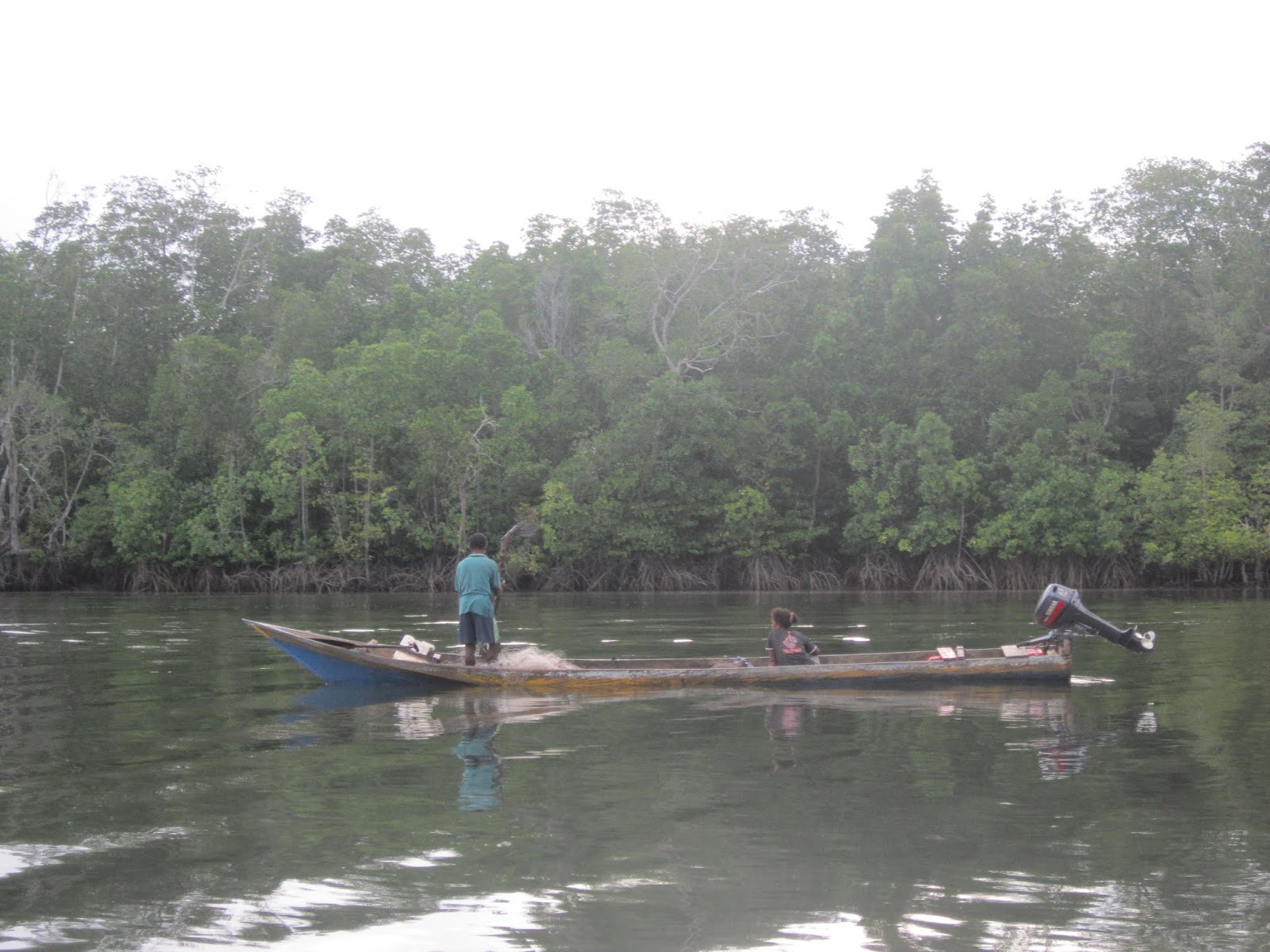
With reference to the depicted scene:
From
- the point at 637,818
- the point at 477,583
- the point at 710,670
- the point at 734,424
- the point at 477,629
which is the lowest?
the point at 637,818

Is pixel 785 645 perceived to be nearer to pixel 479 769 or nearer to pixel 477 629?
pixel 477 629

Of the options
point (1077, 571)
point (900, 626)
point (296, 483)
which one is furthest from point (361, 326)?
point (900, 626)

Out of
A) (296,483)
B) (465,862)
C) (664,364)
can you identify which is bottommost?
(465,862)

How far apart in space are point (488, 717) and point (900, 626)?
11.6 meters

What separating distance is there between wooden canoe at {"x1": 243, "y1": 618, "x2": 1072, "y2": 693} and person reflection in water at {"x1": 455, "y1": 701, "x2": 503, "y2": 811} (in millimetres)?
1521

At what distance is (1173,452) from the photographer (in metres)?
37.3

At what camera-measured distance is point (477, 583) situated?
1173cm

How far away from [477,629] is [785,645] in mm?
2968

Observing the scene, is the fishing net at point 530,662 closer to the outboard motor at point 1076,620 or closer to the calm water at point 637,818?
the calm water at point 637,818

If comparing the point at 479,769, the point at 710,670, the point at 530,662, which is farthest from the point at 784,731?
the point at 530,662

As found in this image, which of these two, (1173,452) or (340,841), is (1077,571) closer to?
(1173,452)

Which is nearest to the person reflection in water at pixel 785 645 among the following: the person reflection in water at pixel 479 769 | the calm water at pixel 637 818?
the calm water at pixel 637 818

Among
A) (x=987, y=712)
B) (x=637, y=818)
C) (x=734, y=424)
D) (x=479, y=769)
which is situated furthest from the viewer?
(x=734, y=424)

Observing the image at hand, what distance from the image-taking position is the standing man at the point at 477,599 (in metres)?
11.7
